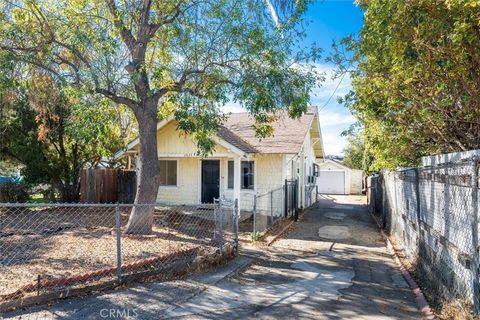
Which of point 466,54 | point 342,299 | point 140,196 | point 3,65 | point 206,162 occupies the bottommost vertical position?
point 342,299

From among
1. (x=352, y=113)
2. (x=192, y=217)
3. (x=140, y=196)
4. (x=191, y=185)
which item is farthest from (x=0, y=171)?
(x=352, y=113)

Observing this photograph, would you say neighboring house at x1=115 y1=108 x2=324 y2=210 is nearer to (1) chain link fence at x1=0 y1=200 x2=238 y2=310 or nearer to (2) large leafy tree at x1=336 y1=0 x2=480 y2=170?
(1) chain link fence at x1=0 y1=200 x2=238 y2=310

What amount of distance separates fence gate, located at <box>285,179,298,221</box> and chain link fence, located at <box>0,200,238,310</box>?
3516 mm

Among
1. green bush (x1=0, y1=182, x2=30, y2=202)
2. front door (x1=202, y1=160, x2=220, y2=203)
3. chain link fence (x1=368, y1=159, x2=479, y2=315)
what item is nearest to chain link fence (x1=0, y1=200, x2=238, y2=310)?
front door (x1=202, y1=160, x2=220, y2=203)

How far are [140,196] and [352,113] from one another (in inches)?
271

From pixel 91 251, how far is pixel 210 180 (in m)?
8.80

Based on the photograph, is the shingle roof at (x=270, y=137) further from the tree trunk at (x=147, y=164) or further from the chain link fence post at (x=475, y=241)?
the chain link fence post at (x=475, y=241)

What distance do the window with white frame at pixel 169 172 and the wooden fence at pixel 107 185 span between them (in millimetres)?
1350

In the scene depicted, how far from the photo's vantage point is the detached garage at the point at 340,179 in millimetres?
35750

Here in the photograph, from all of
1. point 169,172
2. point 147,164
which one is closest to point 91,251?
point 147,164

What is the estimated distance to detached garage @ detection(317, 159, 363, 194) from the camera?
35.8 m

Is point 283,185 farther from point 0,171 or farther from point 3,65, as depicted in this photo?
point 0,171

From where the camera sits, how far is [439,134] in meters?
8.45

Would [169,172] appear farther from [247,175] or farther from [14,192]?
[14,192]
